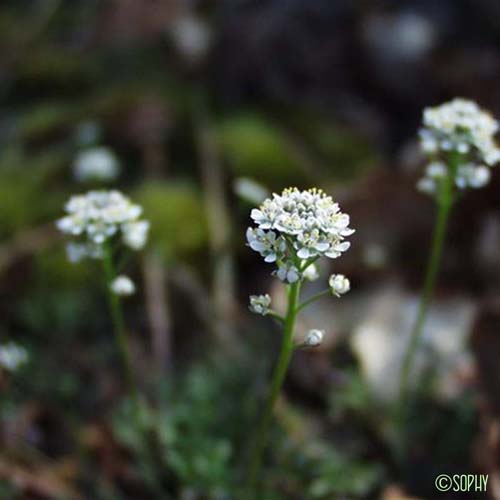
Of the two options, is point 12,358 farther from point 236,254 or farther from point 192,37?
point 192,37

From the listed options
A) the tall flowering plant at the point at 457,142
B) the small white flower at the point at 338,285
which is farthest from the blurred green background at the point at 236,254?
the small white flower at the point at 338,285

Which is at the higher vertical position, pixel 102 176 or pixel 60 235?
pixel 102 176

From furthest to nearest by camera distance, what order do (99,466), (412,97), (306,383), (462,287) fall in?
(412,97) < (462,287) < (306,383) < (99,466)

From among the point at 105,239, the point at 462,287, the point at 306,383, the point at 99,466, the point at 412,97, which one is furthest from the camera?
the point at 412,97

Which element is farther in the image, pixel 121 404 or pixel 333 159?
pixel 333 159

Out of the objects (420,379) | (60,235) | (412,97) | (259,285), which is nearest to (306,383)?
(420,379)

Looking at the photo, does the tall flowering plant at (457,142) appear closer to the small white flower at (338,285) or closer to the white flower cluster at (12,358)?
the small white flower at (338,285)

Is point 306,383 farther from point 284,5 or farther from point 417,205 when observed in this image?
point 284,5

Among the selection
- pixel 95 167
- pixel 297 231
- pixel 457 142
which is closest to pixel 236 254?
pixel 95 167
